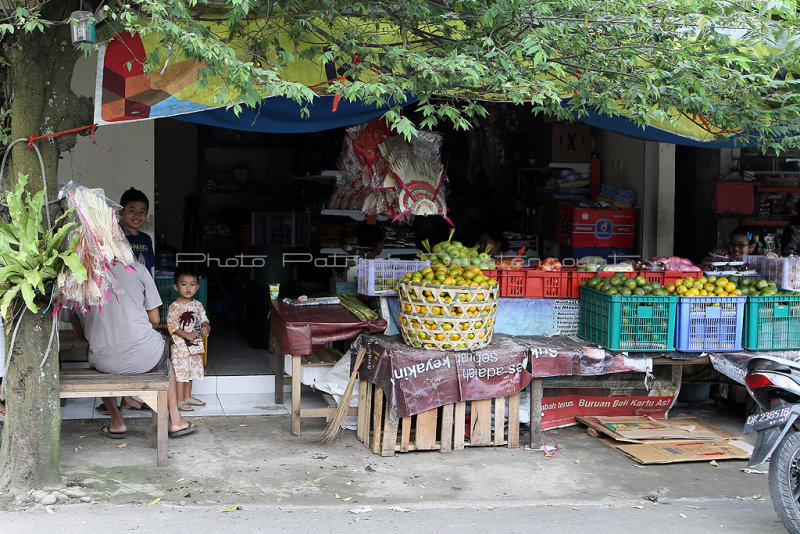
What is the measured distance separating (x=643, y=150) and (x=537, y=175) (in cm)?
162

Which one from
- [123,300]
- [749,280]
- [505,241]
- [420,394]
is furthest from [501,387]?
[505,241]

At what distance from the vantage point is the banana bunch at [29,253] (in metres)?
4.64

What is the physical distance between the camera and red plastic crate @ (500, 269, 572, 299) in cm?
661

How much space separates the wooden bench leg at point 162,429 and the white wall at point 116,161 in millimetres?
2662

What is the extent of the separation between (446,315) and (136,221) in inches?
110

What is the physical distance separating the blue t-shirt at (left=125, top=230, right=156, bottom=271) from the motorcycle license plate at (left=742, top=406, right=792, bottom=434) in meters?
4.75

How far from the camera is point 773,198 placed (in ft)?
33.2

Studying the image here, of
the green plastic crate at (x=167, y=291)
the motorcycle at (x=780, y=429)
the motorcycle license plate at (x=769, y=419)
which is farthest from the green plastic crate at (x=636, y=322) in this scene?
the green plastic crate at (x=167, y=291)

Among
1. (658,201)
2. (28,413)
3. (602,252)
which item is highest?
(658,201)

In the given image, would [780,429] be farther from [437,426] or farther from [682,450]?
[437,426]

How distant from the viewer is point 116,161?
7.69 meters

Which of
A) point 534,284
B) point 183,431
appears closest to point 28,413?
point 183,431

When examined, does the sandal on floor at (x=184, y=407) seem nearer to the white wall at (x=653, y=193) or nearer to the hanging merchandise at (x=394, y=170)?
the hanging merchandise at (x=394, y=170)

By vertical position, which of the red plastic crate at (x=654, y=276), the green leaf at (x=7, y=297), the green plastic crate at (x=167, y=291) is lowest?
the green plastic crate at (x=167, y=291)
